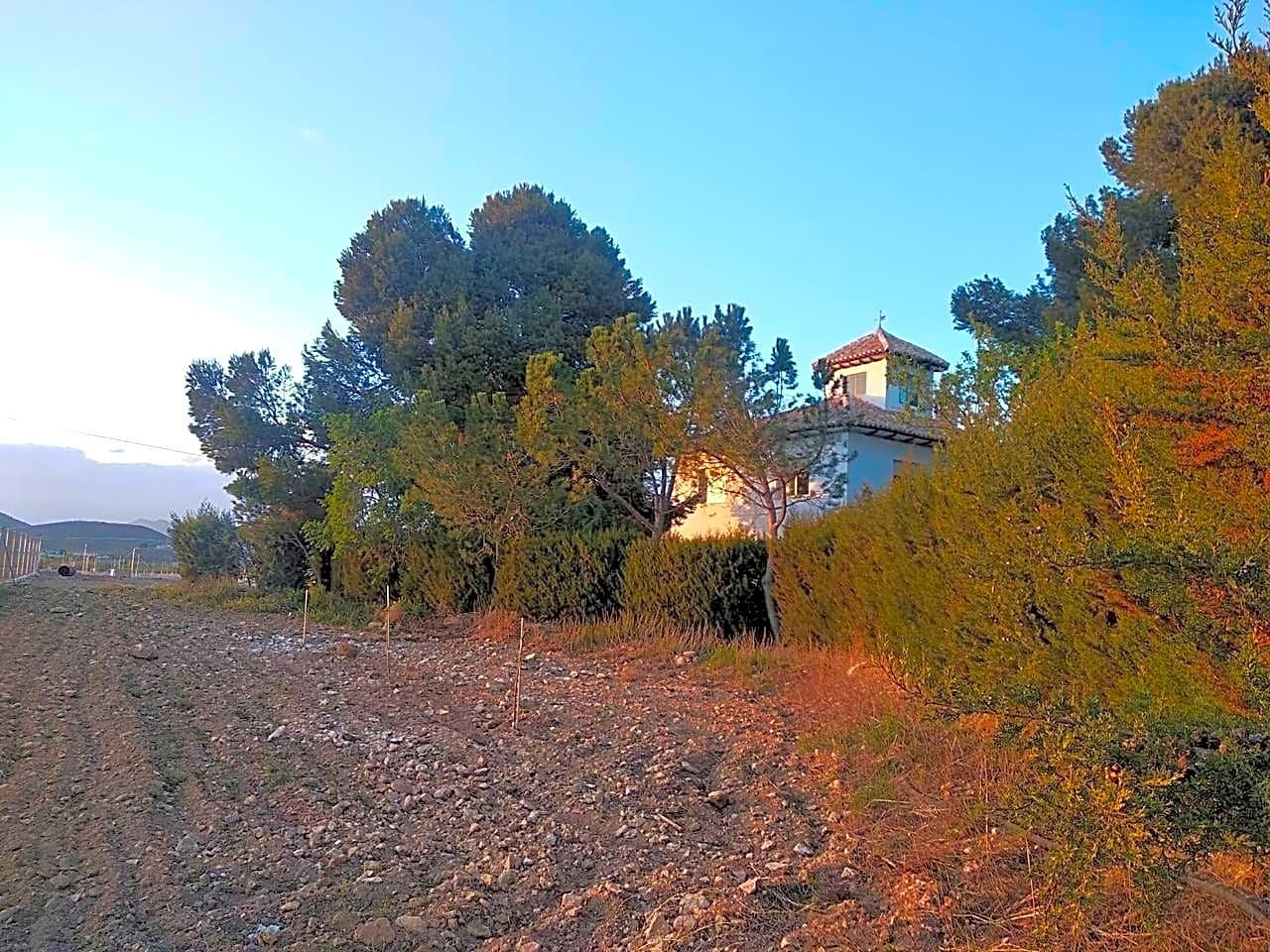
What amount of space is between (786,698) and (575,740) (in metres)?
2.40

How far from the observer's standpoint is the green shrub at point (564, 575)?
14.2 metres

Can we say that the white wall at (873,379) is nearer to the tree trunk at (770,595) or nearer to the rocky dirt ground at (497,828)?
the tree trunk at (770,595)

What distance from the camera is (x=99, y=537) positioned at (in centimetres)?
6469

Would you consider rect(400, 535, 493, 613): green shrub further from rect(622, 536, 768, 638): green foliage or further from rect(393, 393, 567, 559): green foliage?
rect(622, 536, 768, 638): green foliage

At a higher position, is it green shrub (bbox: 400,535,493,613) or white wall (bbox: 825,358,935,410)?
white wall (bbox: 825,358,935,410)

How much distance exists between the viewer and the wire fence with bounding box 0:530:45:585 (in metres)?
24.9

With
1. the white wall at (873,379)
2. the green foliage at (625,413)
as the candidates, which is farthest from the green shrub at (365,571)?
the white wall at (873,379)

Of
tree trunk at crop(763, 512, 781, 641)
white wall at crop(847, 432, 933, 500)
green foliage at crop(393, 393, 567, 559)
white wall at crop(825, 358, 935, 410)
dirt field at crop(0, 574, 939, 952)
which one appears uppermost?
white wall at crop(825, 358, 935, 410)

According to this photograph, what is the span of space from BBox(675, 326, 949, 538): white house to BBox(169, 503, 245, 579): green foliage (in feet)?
53.6

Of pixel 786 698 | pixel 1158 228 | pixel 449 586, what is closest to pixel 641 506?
pixel 449 586

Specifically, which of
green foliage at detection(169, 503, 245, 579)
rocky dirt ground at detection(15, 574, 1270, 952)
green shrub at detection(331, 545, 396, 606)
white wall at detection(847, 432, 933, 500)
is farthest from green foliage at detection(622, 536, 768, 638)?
green foliage at detection(169, 503, 245, 579)

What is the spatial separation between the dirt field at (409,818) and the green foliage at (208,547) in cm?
2061

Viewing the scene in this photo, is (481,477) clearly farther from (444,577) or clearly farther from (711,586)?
(711,586)

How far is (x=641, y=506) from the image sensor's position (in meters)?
17.0
